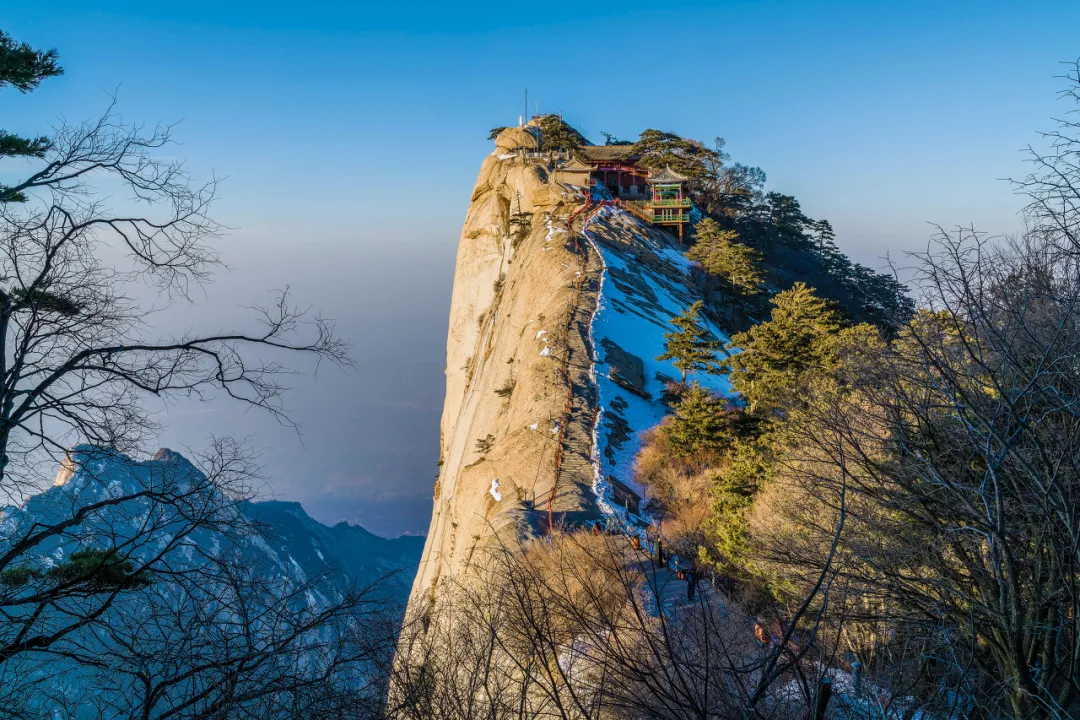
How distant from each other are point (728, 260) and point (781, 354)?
68.9ft

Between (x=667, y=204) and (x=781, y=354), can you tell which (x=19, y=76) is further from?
(x=667, y=204)

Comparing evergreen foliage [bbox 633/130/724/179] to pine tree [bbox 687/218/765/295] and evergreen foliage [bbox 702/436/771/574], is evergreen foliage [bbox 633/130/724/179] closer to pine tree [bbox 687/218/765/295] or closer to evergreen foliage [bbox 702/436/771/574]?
pine tree [bbox 687/218/765/295]

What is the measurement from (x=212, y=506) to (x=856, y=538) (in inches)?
359

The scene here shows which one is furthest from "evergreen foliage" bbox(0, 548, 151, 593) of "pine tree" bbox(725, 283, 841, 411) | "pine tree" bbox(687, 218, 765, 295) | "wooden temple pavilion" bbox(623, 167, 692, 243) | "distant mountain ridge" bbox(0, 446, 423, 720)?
"wooden temple pavilion" bbox(623, 167, 692, 243)

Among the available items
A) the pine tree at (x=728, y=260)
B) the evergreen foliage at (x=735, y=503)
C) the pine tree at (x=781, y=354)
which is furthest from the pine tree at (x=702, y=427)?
the pine tree at (x=728, y=260)

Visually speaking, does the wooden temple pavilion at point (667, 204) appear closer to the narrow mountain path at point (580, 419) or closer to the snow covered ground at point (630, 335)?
the snow covered ground at point (630, 335)

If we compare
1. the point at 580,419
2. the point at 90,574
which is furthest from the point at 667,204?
the point at 90,574

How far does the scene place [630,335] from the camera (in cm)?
2675

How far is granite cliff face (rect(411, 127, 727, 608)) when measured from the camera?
17281 millimetres

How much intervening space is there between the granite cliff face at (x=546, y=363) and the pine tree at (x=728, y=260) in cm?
171

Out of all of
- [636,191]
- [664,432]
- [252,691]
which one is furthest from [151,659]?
[636,191]

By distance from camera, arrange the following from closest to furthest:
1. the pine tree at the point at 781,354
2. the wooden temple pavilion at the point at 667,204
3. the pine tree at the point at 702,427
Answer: the pine tree at the point at 702,427 < the pine tree at the point at 781,354 < the wooden temple pavilion at the point at 667,204

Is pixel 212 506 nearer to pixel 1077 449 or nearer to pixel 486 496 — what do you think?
pixel 1077 449

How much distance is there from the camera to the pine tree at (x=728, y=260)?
38750 mm
